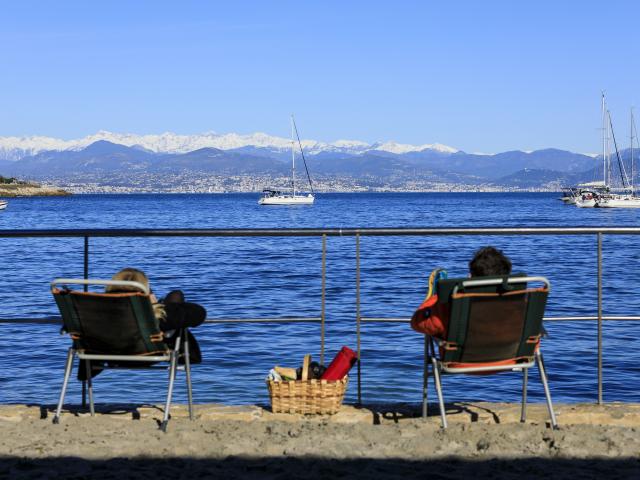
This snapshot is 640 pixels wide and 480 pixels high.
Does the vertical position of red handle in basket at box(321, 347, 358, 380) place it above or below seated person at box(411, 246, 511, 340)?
below

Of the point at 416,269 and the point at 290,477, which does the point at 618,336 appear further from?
the point at 416,269

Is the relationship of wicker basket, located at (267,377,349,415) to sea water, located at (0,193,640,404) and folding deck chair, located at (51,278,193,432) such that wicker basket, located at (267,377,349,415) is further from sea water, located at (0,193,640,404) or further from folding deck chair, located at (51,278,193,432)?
sea water, located at (0,193,640,404)

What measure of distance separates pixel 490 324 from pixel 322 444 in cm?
99

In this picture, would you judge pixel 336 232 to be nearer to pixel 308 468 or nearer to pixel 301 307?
pixel 308 468

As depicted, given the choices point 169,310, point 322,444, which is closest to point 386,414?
point 322,444

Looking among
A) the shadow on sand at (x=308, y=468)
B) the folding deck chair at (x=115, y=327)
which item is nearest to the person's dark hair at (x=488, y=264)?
the shadow on sand at (x=308, y=468)

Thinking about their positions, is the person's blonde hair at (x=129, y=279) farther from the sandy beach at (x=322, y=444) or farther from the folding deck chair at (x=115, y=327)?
the sandy beach at (x=322, y=444)

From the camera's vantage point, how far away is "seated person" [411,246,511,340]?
16.3ft

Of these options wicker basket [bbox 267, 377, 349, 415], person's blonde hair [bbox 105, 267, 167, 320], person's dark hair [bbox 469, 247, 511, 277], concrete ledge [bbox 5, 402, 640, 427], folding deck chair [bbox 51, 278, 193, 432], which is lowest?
concrete ledge [bbox 5, 402, 640, 427]

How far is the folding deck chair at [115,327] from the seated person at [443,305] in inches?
49.3

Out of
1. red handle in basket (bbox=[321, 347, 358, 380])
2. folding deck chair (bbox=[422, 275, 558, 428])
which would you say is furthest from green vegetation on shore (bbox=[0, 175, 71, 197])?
folding deck chair (bbox=[422, 275, 558, 428])

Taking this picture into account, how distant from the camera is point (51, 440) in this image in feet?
16.1

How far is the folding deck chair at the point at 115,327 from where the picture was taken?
4969mm

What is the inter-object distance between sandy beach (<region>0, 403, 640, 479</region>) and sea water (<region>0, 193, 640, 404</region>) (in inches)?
179
